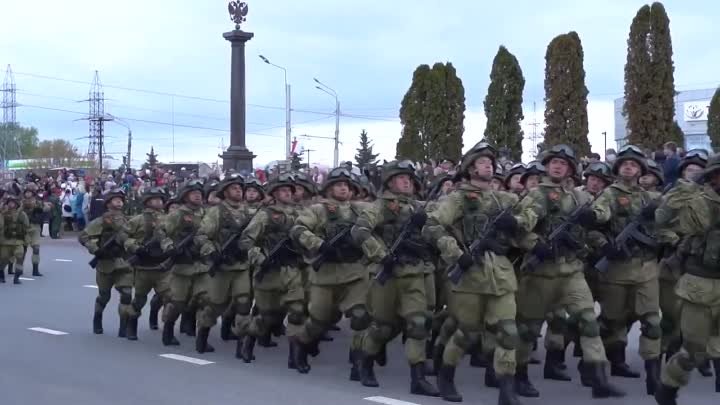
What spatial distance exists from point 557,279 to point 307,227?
2448 mm

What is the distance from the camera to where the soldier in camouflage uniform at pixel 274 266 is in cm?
966

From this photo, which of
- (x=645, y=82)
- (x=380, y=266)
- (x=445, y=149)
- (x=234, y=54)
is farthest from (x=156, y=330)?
(x=445, y=149)

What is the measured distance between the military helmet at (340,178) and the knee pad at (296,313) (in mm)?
1165

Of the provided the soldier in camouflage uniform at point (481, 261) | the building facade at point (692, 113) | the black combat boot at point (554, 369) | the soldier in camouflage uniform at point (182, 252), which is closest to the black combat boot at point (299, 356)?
the soldier in camouflage uniform at point (182, 252)

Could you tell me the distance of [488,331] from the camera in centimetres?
773

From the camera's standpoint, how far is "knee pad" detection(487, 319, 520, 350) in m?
7.38

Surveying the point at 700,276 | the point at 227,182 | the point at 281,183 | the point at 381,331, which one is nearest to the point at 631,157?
the point at 700,276

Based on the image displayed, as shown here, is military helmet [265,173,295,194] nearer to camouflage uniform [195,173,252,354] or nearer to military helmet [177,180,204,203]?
camouflage uniform [195,173,252,354]

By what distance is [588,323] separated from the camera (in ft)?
25.2

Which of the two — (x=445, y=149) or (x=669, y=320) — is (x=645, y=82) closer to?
(x=445, y=149)

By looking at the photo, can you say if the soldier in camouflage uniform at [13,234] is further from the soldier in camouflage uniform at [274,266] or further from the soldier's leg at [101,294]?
the soldier in camouflage uniform at [274,266]

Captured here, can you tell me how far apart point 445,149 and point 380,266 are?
67.0 ft

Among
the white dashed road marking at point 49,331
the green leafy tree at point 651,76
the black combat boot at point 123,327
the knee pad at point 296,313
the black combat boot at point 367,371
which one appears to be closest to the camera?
the black combat boot at point 367,371

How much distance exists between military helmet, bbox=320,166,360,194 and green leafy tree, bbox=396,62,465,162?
61.3 feet
